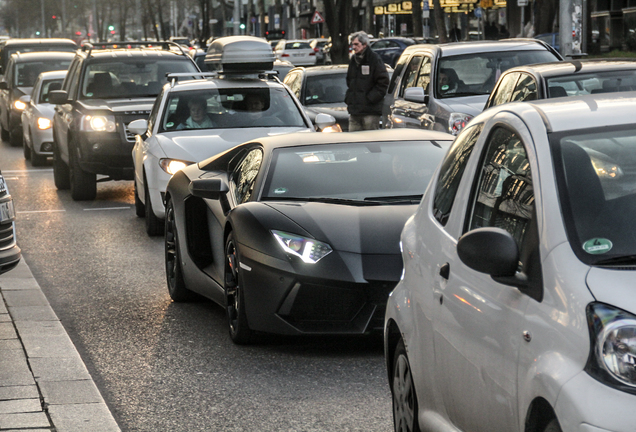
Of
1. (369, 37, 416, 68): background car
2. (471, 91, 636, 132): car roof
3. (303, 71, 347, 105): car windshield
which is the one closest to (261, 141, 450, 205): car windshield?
(471, 91, 636, 132): car roof

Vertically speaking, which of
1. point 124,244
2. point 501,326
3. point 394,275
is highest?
point 501,326

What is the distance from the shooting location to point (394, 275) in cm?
638

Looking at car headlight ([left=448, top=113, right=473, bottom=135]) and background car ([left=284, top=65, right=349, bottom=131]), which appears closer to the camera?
car headlight ([left=448, top=113, right=473, bottom=135])

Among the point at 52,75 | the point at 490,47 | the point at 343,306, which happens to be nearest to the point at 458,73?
the point at 490,47

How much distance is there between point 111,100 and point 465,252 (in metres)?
12.9

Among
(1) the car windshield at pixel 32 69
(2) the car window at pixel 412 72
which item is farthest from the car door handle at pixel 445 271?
(1) the car windshield at pixel 32 69

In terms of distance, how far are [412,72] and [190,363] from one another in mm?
9847

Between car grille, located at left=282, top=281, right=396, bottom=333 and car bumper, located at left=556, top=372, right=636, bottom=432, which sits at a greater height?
car bumper, located at left=556, top=372, right=636, bottom=432

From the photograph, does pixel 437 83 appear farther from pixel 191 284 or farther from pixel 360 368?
pixel 360 368

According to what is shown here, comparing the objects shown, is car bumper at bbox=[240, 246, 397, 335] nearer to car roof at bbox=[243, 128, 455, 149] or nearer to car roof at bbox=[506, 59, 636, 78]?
car roof at bbox=[243, 128, 455, 149]

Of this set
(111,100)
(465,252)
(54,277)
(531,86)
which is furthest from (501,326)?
(111,100)

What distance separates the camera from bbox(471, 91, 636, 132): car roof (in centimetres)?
366

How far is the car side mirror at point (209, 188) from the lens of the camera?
299 inches

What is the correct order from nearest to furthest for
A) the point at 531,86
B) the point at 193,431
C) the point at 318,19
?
1. the point at 193,431
2. the point at 531,86
3. the point at 318,19
